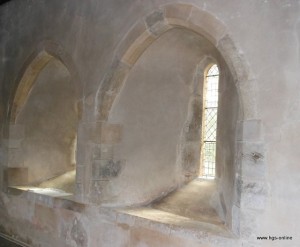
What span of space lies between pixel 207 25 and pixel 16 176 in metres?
3.72

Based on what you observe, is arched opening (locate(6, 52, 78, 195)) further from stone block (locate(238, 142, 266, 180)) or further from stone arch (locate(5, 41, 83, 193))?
stone block (locate(238, 142, 266, 180))

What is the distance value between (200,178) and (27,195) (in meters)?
2.43

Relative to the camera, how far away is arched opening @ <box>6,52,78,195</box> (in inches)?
216

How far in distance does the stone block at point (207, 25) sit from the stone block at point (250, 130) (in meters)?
0.75

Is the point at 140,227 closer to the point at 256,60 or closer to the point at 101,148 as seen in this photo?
the point at 101,148

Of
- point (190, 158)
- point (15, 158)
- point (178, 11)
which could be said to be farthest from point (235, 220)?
point (15, 158)

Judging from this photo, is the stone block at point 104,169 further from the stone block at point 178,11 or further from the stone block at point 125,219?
the stone block at point 178,11

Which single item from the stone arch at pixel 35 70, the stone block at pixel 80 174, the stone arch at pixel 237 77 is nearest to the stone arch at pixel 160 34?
the stone arch at pixel 237 77

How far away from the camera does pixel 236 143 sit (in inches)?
124

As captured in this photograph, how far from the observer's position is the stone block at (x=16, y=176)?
5.54 meters

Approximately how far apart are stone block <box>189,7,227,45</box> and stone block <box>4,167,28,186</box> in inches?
138

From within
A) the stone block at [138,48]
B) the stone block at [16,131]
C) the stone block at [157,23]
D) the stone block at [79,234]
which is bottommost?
the stone block at [79,234]

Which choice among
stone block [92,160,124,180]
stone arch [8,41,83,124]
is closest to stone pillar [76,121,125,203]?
stone block [92,160,124,180]

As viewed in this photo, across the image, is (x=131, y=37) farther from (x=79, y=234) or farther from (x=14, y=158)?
(x=14, y=158)
